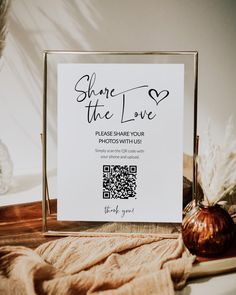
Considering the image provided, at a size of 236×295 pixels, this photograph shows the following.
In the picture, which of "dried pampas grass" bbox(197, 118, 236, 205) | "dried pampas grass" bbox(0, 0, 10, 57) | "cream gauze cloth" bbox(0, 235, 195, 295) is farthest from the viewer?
"dried pampas grass" bbox(0, 0, 10, 57)

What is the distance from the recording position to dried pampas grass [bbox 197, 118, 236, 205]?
0.73 meters

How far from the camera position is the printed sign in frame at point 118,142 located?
0.80m

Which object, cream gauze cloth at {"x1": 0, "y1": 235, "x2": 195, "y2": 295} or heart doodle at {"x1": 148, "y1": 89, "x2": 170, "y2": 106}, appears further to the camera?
heart doodle at {"x1": 148, "y1": 89, "x2": 170, "y2": 106}

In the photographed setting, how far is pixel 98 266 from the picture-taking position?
70cm

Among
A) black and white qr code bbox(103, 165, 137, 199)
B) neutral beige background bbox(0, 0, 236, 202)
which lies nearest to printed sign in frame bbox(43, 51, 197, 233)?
black and white qr code bbox(103, 165, 137, 199)

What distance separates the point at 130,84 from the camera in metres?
0.80

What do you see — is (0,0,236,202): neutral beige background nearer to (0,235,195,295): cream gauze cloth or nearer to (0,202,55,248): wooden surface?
(0,202,55,248): wooden surface

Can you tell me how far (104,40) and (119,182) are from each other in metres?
0.39

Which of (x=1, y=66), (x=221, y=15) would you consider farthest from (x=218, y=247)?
(x=1, y=66)

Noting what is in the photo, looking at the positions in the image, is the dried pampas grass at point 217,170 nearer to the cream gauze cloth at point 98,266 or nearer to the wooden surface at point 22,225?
the cream gauze cloth at point 98,266

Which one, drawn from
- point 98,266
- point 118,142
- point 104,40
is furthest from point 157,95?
point 98,266

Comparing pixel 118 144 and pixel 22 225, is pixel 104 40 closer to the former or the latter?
pixel 118 144

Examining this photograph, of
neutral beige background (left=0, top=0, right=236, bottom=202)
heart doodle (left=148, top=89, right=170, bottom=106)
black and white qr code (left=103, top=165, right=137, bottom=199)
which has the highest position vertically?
neutral beige background (left=0, top=0, right=236, bottom=202)

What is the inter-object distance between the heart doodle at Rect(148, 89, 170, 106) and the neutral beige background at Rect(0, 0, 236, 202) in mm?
207
